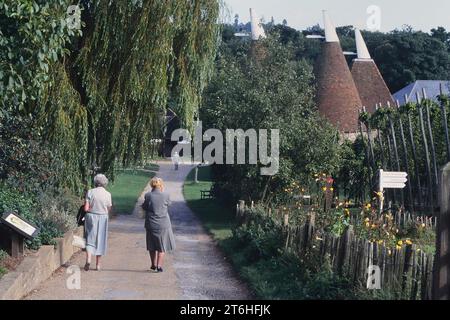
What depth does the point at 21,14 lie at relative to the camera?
10.7 m

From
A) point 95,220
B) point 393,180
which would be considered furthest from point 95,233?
point 393,180

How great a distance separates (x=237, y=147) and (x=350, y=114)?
55.9 ft

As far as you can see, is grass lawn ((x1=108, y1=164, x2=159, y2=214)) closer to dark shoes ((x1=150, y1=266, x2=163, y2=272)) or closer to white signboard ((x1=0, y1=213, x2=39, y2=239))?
dark shoes ((x1=150, y1=266, x2=163, y2=272))

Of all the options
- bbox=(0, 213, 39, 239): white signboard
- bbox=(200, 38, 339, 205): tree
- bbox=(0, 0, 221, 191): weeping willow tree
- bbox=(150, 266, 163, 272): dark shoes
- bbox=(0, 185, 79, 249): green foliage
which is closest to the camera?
bbox=(0, 213, 39, 239): white signboard

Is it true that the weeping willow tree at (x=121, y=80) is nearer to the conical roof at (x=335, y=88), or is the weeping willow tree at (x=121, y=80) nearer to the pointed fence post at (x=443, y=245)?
the pointed fence post at (x=443, y=245)

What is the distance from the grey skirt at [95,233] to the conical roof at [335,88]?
84.8 ft

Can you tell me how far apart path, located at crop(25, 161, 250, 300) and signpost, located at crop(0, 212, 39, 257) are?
666 mm

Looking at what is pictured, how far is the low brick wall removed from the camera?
9875 millimetres

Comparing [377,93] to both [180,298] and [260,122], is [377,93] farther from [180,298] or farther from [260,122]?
[180,298]

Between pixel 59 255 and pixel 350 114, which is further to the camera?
pixel 350 114

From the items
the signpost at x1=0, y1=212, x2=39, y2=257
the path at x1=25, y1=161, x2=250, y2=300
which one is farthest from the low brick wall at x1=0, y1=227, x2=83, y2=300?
the signpost at x1=0, y1=212, x2=39, y2=257

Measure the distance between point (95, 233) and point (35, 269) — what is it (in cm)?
187

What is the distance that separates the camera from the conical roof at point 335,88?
38.5m

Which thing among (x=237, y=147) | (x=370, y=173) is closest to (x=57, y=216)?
(x=237, y=147)
